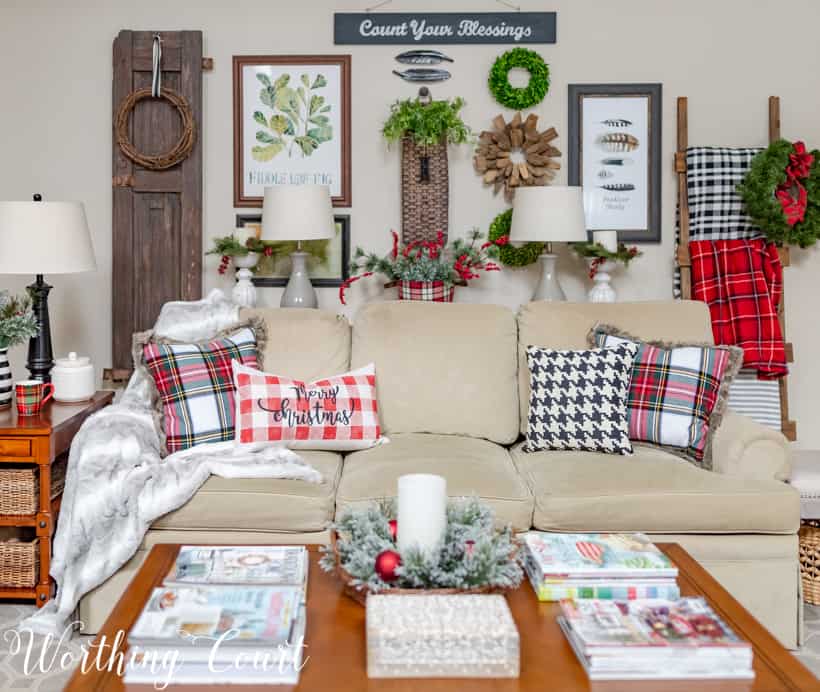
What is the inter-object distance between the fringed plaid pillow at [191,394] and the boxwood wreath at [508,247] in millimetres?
1507

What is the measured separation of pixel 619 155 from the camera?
4.04 meters

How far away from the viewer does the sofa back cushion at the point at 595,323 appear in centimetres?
325

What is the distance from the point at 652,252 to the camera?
409cm

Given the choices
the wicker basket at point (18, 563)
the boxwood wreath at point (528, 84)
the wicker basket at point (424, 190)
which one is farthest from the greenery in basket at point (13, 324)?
the boxwood wreath at point (528, 84)

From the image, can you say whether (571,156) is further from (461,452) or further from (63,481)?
(63,481)

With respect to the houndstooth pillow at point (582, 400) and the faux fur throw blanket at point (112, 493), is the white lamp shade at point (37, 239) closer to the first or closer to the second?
the faux fur throw blanket at point (112, 493)

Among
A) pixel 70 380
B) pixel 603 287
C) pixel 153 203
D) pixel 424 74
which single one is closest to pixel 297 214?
pixel 153 203

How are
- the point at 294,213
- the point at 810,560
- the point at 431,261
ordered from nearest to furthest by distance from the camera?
the point at 810,560 → the point at 294,213 → the point at 431,261

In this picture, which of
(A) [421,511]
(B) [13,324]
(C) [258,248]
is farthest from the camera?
(C) [258,248]

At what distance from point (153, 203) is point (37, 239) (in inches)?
38.1

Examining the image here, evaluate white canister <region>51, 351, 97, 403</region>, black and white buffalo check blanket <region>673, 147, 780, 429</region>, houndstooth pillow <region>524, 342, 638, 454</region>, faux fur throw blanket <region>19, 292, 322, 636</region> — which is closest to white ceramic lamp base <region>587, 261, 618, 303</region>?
black and white buffalo check blanket <region>673, 147, 780, 429</region>

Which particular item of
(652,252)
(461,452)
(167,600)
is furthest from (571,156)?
(167,600)

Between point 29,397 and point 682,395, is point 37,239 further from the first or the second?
point 682,395

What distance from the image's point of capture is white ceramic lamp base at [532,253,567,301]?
3.80m
